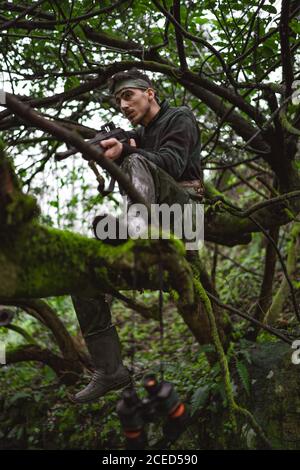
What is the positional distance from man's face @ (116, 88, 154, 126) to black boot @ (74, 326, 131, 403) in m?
1.88

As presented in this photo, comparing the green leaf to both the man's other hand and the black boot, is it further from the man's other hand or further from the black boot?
the black boot

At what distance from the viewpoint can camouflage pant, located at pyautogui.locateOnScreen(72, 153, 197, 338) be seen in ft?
11.1

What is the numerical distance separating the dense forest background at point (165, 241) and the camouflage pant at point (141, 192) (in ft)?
1.35

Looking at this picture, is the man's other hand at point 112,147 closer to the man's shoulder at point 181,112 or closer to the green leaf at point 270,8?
the man's shoulder at point 181,112

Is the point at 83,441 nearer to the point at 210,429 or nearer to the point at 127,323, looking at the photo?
the point at 210,429

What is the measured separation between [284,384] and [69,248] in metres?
3.73

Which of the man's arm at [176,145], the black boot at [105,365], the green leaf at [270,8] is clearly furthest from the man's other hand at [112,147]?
the green leaf at [270,8]

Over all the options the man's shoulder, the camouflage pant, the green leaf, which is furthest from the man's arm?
the green leaf

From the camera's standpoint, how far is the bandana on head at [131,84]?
4.36m

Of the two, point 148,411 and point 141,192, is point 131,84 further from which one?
point 148,411

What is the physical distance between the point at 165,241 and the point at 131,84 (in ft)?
7.54

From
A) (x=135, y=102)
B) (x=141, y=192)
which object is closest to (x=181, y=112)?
(x=135, y=102)

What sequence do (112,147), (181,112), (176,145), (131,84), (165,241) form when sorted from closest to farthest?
(165,241)
(112,147)
(176,145)
(181,112)
(131,84)

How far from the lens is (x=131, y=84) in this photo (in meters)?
4.35
